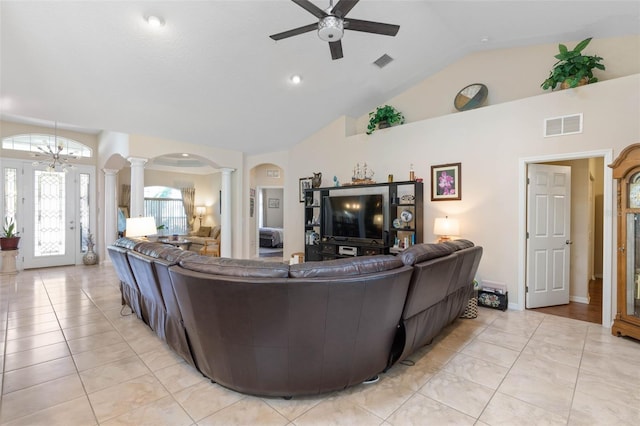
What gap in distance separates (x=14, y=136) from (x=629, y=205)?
10.1 meters

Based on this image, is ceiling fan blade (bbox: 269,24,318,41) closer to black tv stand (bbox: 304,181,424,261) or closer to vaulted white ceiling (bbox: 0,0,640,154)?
vaulted white ceiling (bbox: 0,0,640,154)

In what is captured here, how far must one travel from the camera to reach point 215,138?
243 inches

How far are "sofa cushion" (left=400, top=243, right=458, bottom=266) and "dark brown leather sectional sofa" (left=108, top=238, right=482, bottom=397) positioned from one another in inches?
0.5

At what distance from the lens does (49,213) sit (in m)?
6.70

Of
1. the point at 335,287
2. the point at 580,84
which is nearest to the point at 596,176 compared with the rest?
the point at 580,84

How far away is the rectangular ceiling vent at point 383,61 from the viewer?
4547 millimetres

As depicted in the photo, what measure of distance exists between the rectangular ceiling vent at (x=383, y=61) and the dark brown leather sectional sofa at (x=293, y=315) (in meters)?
3.46

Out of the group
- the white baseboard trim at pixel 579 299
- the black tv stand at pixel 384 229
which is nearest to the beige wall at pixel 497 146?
the black tv stand at pixel 384 229

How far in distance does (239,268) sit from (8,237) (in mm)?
6925

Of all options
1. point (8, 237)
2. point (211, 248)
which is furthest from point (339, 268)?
point (8, 237)

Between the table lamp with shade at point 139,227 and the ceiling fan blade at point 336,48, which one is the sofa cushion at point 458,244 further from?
the table lamp with shade at point 139,227

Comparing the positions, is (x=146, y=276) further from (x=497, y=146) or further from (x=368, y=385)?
(x=497, y=146)

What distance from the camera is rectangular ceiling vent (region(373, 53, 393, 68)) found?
4547 millimetres

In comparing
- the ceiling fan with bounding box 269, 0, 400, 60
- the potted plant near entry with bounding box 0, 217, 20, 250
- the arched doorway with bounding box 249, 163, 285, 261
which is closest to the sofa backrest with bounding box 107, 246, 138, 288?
the ceiling fan with bounding box 269, 0, 400, 60
